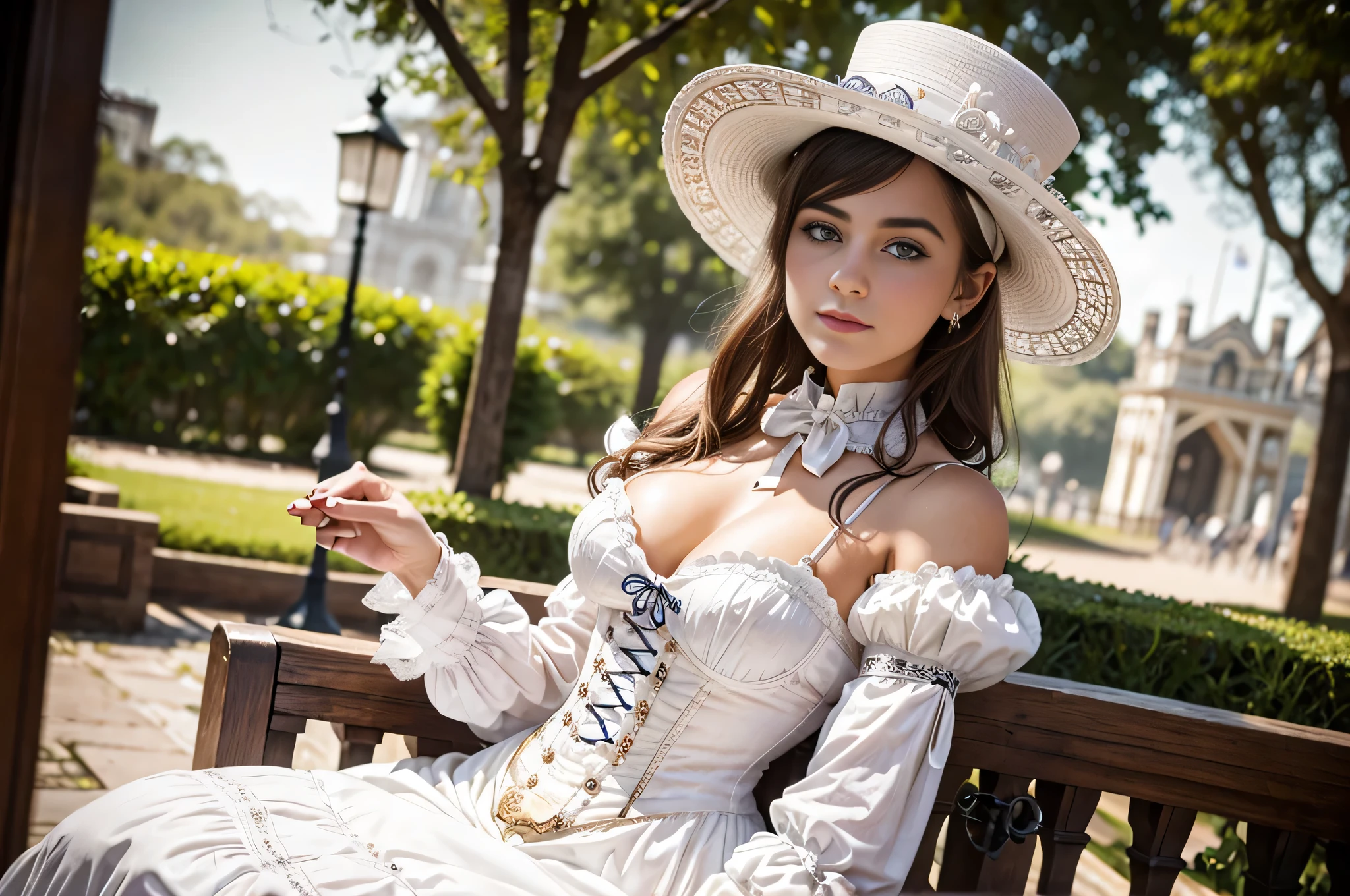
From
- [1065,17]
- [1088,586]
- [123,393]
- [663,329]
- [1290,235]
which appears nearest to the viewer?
[1088,586]

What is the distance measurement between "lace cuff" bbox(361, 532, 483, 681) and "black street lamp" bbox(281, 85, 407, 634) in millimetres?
3382

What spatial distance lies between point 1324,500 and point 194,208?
55.4 metres

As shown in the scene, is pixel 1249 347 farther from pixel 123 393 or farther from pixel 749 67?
pixel 749 67

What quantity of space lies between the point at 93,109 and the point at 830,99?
119 centimetres

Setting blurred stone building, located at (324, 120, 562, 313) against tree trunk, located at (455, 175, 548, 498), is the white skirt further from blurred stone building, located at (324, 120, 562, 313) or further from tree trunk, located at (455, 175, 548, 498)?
blurred stone building, located at (324, 120, 562, 313)

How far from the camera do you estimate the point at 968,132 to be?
1535 mm

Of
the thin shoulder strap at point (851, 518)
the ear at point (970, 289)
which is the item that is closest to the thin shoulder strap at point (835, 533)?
the thin shoulder strap at point (851, 518)

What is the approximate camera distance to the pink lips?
167 cm

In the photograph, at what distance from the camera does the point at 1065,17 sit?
695 centimetres

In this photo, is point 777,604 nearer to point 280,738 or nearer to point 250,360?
point 280,738

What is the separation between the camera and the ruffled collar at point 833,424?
5.83 ft

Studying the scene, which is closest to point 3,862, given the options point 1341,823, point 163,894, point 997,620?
point 163,894

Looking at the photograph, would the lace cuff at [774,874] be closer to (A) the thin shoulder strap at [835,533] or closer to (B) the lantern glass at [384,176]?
(A) the thin shoulder strap at [835,533]

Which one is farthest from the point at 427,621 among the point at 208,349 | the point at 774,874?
the point at 208,349
